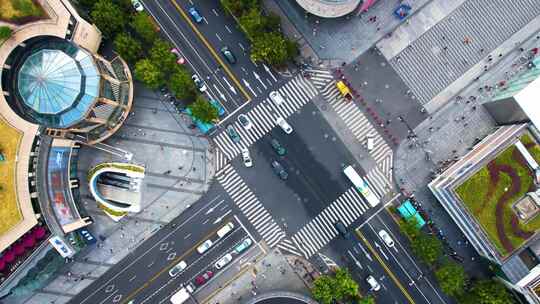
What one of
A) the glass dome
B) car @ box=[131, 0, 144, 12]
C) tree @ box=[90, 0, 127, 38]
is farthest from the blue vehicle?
car @ box=[131, 0, 144, 12]

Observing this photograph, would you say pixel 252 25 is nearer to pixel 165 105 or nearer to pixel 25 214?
pixel 165 105

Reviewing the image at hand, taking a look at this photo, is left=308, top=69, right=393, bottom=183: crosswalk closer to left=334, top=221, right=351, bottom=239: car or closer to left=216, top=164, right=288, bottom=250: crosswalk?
left=334, top=221, right=351, bottom=239: car

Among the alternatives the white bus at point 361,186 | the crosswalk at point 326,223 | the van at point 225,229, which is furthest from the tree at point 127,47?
the crosswalk at point 326,223

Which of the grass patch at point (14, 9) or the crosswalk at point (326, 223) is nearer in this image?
the grass patch at point (14, 9)

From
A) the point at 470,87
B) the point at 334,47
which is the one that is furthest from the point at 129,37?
the point at 470,87

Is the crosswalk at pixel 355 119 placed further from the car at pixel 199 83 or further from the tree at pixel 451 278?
the car at pixel 199 83
